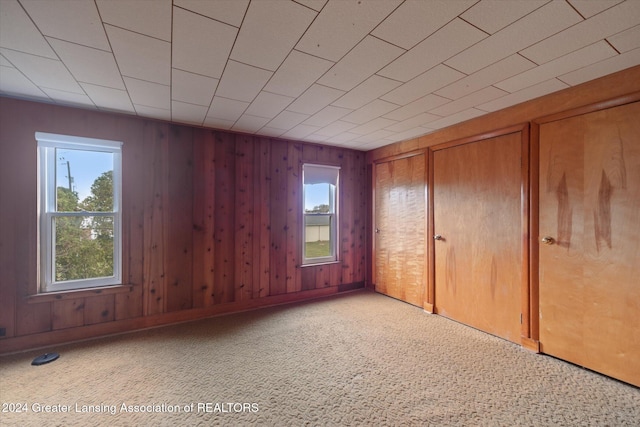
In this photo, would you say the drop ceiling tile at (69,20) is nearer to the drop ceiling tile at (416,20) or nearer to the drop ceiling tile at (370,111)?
the drop ceiling tile at (416,20)

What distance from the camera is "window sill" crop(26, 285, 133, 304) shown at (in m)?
2.55

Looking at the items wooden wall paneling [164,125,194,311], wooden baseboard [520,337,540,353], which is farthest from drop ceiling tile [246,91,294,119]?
wooden baseboard [520,337,540,353]

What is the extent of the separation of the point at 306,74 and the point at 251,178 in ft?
6.36

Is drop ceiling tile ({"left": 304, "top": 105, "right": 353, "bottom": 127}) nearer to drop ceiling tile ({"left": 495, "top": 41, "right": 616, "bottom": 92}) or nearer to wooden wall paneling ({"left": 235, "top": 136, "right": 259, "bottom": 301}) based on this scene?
wooden wall paneling ({"left": 235, "top": 136, "right": 259, "bottom": 301})

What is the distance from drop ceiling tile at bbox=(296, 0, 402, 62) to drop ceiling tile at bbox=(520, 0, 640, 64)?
106 centimetres

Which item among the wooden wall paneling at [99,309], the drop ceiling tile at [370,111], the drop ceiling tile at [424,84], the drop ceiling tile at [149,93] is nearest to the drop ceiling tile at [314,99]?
the drop ceiling tile at [370,111]

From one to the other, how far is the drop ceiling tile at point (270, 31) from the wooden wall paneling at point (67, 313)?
289 centimetres

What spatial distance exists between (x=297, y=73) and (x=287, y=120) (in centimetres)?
109

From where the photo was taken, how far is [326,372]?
7.11ft

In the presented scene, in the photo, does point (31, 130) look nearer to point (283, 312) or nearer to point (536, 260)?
point (283, 312)

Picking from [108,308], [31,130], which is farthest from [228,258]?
[31,130]

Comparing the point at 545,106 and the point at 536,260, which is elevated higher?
the point at 545,106

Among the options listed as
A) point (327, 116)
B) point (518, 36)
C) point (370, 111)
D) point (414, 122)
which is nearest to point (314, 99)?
point (327, 116)

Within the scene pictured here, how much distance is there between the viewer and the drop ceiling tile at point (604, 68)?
1790mm
